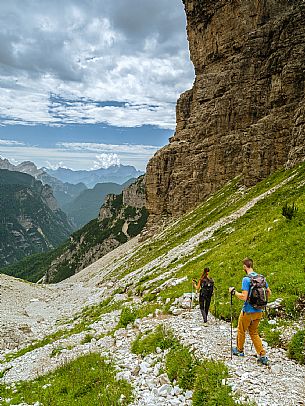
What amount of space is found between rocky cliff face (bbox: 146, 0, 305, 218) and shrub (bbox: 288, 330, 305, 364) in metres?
43.0

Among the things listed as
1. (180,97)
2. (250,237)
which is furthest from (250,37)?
(250,237)

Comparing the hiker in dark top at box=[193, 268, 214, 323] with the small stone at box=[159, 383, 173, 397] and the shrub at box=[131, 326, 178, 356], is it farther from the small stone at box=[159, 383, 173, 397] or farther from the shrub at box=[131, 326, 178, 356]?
the small stone at box=[159, 383, 173, 397]

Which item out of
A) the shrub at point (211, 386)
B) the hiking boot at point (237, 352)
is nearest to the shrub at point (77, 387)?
the shrub at point (211, 386)

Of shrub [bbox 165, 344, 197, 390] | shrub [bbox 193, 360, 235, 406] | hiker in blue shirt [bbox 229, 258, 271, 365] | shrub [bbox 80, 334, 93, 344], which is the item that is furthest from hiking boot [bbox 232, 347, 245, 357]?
shrub [bbox 80, 334, 93, 344]

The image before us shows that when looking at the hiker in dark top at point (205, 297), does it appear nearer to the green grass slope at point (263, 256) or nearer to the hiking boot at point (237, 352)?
the green grass slope at point (263, 256)

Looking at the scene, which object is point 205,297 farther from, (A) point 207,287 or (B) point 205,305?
(A) point 207,287

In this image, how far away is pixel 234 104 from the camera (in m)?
79.3

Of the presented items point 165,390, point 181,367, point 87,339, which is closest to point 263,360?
point 181,367

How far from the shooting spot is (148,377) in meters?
12.7

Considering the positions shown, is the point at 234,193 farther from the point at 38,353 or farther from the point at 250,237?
→ the point at 38,353

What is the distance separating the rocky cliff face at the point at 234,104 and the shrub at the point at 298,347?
141 ft

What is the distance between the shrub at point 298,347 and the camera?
1200cm

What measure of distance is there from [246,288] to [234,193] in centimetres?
5593

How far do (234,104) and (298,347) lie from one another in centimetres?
7452
